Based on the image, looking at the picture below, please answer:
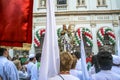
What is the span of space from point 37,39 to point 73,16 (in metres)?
3.09

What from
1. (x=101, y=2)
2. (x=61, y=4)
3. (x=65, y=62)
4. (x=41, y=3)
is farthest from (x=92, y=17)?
(x=65, y=62)

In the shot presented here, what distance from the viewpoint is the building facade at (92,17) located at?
63.9 ft

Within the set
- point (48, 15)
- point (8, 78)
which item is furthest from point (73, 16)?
point (48, 15)

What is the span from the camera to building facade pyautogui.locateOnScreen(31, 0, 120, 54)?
1947 centimetres

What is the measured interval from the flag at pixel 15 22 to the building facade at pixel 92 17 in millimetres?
16640

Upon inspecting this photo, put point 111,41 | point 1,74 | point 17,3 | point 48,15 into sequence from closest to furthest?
1. point 48,15
2. point 17,3
3. point 1,74
4. point 111,41

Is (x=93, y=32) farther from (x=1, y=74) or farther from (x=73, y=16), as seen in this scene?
(x=1, y=74)

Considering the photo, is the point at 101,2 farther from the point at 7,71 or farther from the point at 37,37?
the point at 7,71

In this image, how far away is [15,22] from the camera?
2.64 m

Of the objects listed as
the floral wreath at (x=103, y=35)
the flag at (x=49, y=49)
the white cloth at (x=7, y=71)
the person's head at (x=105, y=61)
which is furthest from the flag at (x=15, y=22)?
the floral wreath at (x=103, y=35)

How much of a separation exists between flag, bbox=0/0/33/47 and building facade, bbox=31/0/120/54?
16640 mm

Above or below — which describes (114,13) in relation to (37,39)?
above

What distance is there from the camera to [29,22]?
2693 millimetres

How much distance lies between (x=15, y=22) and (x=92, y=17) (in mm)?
17625
